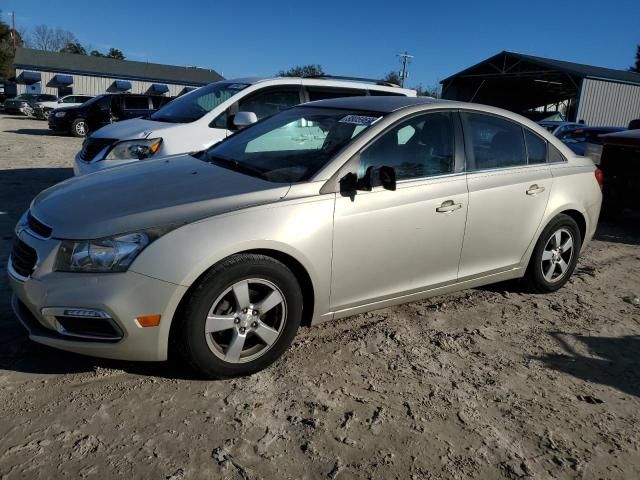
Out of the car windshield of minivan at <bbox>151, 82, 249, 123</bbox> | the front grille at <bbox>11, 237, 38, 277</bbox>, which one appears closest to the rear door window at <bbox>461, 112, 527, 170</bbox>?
the front grille at <bbox>11, 237, 38, 277</bbox>

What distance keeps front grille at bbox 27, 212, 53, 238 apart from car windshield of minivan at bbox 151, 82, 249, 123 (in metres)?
3.60

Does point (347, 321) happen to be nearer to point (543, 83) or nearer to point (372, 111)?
point (372, 111)

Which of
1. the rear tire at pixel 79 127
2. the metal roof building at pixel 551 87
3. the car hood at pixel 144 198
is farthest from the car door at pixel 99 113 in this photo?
the metal roof building at pixel 551 87

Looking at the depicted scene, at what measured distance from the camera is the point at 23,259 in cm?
306

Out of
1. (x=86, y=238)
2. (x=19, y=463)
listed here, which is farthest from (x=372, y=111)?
(x=19, y=463)

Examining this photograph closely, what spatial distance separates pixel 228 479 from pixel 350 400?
0.88 metres

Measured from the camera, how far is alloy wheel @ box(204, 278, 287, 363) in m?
2.99

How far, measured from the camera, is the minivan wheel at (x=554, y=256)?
4602 mm

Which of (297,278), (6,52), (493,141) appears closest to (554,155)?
(493,141)

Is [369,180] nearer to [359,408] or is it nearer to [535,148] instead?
[359,408]

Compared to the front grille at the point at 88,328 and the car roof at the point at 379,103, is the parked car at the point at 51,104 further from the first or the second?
the front grille at the point at 88,328

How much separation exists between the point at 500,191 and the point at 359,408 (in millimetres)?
2107

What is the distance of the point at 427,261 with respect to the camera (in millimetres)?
3803

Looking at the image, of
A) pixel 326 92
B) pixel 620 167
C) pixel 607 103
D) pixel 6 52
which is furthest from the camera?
pixel 6 52
